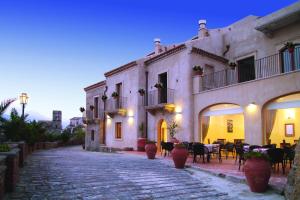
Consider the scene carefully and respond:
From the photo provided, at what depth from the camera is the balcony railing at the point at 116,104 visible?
2087 centimetres

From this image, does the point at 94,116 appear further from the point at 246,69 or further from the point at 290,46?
the point at 290,46

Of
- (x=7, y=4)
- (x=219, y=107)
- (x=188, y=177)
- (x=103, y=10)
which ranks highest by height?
(x=103, y=10)

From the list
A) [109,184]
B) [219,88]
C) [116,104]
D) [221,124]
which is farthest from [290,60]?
[116,104]

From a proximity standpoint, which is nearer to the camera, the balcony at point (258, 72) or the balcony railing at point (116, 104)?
the balcony at point (258, 72)

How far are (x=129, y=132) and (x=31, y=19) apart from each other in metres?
9.60

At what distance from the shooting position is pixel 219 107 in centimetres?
1512

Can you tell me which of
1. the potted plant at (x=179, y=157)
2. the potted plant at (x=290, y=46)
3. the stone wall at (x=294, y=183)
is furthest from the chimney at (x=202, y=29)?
the stone wall at (x=294, y=183)

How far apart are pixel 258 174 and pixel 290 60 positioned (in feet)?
28.6

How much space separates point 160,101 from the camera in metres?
18.0

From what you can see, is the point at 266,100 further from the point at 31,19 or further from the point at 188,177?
the point at 31,19

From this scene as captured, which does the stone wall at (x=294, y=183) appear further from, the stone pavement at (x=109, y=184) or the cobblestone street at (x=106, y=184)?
the cobblestone street at (x=106, y=184)

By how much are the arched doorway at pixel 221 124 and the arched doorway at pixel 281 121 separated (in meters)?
1.37

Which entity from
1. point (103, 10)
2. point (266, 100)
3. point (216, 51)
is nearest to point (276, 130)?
point (266, 100)

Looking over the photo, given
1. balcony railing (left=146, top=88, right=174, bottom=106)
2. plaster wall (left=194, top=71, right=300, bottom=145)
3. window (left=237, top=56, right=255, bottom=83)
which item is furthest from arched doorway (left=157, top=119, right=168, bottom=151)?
window (left=237, top=56, right=255, bottom=83)
